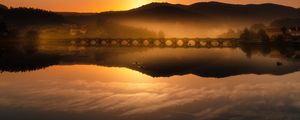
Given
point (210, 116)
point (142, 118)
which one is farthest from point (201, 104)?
point (142, 118)

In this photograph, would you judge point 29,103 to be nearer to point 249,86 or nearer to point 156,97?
point 156,97

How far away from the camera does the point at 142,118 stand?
33281 millimetres

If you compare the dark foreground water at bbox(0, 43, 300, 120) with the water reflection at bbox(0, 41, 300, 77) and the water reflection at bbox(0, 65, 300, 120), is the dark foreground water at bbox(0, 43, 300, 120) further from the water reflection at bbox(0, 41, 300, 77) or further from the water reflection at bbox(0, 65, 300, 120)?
the water reflection at bbox(0, 41, 300, 77)

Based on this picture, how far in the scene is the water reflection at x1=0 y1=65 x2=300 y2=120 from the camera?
3512cm

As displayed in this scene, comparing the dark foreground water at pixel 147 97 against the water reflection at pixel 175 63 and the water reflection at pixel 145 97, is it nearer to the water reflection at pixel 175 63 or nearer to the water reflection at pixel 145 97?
the water reflection at pixel 145 97

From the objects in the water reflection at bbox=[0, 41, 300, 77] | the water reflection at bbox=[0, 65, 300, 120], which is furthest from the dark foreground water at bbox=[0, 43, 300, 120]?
the water reflection at bbox=[0, 41, 300, 77]

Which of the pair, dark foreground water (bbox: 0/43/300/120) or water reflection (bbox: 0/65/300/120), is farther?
water reflection (bbox: 0/65/300/120)

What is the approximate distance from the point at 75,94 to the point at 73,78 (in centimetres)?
1786

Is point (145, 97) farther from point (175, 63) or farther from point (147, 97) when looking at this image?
point (175, 63)

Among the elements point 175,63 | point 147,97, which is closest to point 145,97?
point 147,97

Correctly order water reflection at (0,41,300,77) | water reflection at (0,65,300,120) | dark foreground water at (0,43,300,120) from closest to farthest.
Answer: dark foreground water at (0,43,300,120) < water reflection at (0,65,300,120) < water reflection at (0,41,300,77)

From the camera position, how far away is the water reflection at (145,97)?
35.1m

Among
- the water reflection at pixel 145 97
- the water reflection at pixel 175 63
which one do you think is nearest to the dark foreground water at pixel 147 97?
the water reflection at pixel 145 97

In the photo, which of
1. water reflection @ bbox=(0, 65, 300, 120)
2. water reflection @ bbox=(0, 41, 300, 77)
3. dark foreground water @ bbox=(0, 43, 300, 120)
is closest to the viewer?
dark foreground water @ bbox=(0, 43, 300, 120)
